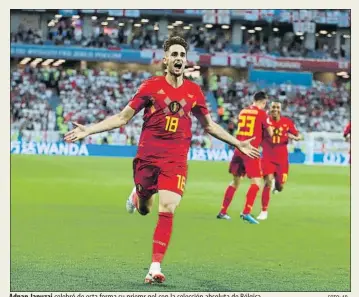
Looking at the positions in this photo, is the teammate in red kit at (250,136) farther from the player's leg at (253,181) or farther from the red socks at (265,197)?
the red socks at (265,197)

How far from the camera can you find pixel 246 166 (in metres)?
15.0

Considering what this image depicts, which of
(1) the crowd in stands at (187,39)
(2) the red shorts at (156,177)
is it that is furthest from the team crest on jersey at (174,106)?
(1) the crowd in stands at (187,39)

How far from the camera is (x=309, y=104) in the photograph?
4931 centimetres

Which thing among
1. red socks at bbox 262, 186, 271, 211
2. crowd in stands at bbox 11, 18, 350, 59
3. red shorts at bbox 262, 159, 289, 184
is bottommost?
red socks at bbox 262, 186, 271, 211

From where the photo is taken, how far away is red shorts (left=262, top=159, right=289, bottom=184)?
53.2ft

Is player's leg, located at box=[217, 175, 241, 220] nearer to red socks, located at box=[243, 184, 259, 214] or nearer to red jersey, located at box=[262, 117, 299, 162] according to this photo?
red socks, located at box=[243, 184, 259, 214]

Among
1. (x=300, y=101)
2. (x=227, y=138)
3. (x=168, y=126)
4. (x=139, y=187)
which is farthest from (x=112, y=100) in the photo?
(x=168, y=126)

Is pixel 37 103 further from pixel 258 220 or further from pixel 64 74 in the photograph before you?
pixel 258 220

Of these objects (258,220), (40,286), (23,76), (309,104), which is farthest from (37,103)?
(40,286)

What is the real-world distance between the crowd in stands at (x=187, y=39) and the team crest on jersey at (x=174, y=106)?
42.0m

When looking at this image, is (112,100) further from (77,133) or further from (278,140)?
(77,133)

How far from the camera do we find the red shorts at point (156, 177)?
341 inches

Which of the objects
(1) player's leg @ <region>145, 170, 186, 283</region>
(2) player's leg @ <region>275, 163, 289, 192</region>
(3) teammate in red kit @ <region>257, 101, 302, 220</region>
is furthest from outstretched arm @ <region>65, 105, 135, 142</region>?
(2) player's leg @ <region>275, 163, 289, 192</region>

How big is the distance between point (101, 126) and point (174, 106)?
32.4 inches
